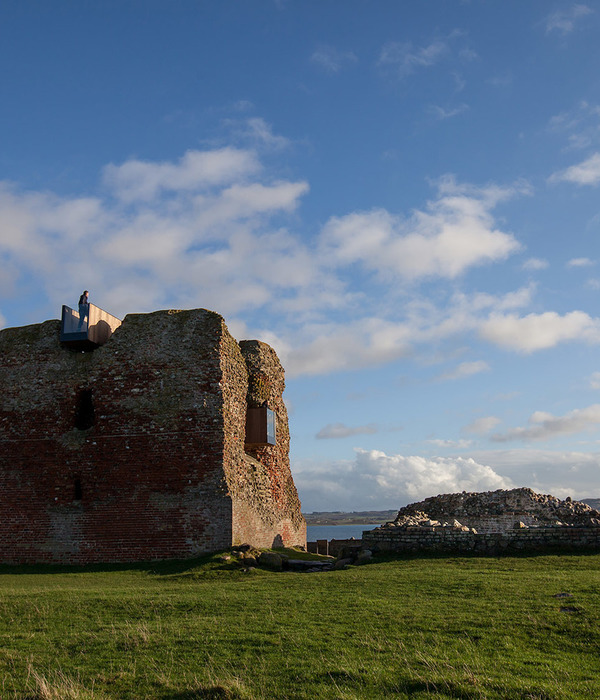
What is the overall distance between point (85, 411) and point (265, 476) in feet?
22.5

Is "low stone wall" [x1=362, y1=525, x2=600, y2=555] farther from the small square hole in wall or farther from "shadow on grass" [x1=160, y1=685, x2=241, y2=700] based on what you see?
"shadow on grass" [x1=160, y1=685, x2=241, y2=700]

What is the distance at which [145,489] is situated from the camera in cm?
1978

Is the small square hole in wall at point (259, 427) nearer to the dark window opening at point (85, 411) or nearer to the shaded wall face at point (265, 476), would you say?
the shaded wall face at point (265, 476)

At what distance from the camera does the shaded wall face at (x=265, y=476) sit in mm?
20391

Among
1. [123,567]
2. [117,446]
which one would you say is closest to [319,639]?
[123,567]

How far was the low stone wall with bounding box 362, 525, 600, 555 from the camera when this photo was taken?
53.1 feet

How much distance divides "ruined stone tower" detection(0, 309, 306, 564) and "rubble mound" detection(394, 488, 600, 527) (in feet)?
25.8

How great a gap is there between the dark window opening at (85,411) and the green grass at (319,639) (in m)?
8.52

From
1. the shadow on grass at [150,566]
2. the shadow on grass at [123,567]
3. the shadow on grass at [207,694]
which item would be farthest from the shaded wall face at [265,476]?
the shadow on grass at [207,694]

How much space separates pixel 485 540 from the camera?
654 inches

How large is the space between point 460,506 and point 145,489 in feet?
44.9

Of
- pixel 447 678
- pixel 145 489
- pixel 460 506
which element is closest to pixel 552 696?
pixel 447 678

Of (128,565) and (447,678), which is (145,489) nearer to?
(128,565)

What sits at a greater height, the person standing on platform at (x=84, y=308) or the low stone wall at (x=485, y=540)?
the person standing on platform at (x=84, y=308)
